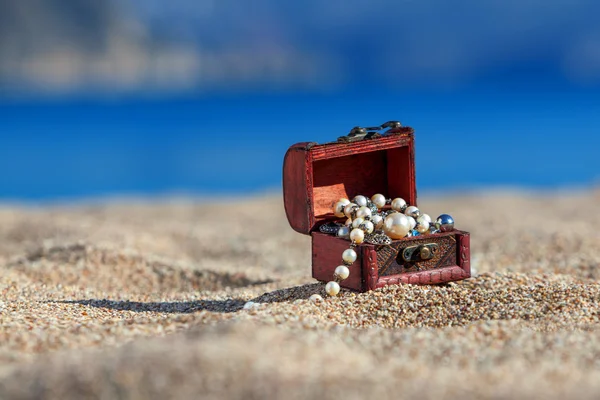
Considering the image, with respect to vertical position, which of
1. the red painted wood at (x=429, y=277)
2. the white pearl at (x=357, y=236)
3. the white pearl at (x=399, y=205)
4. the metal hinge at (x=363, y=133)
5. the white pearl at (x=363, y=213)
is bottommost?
the red painted wood at (x=429, y=277)

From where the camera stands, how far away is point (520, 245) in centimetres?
702

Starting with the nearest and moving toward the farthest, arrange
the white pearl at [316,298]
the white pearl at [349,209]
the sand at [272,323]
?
the sand at [272,323] → the white pearl at [316,298] → the white pearl at [349,209]

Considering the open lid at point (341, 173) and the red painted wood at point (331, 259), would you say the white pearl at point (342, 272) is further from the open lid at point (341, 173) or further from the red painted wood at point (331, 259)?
the open lid at point (341, 173)

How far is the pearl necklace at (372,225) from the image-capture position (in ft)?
13.7

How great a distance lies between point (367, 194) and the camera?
503 cm

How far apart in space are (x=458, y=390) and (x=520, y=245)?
15.7 feet

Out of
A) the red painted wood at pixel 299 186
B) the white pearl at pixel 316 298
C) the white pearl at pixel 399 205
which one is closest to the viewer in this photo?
the white pearl at pixel 316 298

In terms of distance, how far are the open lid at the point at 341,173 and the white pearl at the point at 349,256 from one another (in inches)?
15.4

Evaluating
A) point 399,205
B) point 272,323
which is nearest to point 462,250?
point 399,205

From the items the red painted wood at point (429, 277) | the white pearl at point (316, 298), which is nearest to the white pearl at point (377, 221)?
the red painted wood at point (429, 277)

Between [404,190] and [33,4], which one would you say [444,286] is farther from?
[33,4]

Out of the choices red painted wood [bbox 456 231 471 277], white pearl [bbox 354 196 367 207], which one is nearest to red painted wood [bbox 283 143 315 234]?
white pearl [bbox 354 196 367 207]

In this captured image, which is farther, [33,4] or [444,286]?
[33,4]

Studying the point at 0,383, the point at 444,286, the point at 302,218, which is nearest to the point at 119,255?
the point at 302,218
